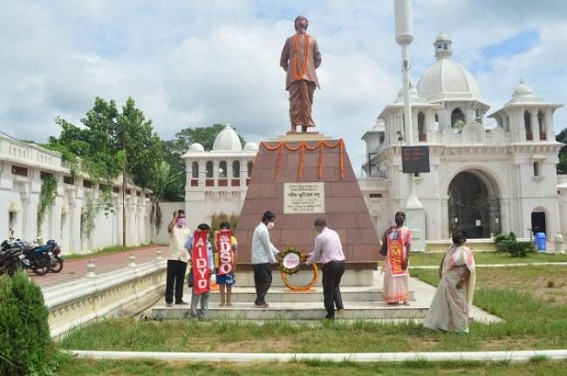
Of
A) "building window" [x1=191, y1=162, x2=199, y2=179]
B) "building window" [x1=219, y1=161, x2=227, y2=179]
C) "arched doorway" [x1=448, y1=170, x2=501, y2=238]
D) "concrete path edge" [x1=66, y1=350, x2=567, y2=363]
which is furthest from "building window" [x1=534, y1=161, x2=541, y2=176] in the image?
"concrete path edge" [x1=66, y1=350, x2=567, y2=363]

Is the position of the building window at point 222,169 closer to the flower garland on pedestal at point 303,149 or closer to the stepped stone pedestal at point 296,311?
the flower garland on pedestal at point 303,149

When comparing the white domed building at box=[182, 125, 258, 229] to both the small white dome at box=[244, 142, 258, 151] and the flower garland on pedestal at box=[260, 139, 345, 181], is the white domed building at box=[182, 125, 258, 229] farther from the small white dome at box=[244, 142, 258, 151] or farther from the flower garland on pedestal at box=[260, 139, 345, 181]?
the flower garland on pedestal at box=[260, 139, 345, 181]

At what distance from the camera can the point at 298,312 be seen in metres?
6.95

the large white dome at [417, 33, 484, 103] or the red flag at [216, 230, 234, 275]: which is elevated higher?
the large white dome at [417, 33, 484, 103]

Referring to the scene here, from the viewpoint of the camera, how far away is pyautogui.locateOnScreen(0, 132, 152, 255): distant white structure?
17.0 m

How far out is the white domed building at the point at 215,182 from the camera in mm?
34469

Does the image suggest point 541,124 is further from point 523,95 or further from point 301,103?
point 301,103

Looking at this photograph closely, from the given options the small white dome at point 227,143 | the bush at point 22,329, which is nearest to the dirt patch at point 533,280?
the bush at point 22,329

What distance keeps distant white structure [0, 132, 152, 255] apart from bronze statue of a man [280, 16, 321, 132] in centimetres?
1074

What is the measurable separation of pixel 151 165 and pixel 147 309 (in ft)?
80.3

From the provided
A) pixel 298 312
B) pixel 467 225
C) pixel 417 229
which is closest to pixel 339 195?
pixel 298 312

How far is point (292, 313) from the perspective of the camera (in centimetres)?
695

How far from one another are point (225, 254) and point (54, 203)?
52.6ft

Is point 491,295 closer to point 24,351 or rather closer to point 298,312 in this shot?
point 298,312
